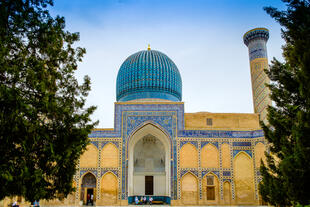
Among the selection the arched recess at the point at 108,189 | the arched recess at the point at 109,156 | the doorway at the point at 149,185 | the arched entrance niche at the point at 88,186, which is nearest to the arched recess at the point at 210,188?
the doorway at the point at 149,185

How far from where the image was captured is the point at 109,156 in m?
14.7

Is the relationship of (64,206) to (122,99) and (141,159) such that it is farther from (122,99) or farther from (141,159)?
(122,99)

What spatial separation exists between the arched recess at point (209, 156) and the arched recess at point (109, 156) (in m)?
4.16

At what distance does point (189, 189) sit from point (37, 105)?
10.6 meters

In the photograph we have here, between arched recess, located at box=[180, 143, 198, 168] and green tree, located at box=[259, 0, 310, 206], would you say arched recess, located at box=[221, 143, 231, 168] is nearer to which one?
arched recess, located at box=[180, 143, 198, 168]

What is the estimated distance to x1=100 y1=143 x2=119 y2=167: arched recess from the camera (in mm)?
14617

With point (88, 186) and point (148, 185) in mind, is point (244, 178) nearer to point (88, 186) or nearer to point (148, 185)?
point (148, 185)

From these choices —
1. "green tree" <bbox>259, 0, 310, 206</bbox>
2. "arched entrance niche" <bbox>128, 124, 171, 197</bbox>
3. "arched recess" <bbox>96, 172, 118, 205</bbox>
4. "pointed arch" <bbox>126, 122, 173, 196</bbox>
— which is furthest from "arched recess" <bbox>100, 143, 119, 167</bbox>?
"green tree" <bbox>259, 0, 310, 206</bbox>

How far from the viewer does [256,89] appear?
60.0 ft

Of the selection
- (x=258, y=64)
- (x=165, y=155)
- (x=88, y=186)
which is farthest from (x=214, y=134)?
(x=88, y=186)

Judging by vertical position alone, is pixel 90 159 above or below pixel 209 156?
below

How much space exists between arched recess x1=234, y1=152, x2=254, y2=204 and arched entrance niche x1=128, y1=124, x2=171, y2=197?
3.34m

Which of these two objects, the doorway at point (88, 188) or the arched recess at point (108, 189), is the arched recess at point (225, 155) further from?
the doorway at point (88, 188)

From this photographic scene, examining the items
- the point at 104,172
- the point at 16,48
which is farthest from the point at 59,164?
the point at 104,172
